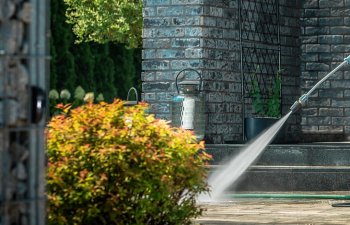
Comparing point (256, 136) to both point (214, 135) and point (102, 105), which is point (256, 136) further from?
point (102, 105)

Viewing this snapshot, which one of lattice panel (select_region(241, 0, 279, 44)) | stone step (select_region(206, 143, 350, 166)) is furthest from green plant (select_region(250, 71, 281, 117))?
Answer: stone step (select_region(206, 143, 350, 166))

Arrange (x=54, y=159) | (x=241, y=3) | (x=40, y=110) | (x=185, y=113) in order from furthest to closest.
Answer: (x=241, y=3) → (x=185, y=113) → (x=54, y=159) → (x=40, y=110)

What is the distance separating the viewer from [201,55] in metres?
21.6

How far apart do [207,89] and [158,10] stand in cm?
174

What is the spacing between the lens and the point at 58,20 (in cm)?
4134

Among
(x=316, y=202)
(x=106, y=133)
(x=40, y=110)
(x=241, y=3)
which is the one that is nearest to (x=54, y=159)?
(x=106, y=133)

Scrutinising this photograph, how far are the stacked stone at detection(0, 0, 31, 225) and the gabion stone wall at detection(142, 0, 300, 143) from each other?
15.2 m

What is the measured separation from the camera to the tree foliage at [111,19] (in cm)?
3394

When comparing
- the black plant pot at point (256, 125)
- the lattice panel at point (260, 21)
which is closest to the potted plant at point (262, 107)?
the black plant pot at point (256, 125)

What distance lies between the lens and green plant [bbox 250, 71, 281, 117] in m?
22.9

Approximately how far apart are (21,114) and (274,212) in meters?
8.99

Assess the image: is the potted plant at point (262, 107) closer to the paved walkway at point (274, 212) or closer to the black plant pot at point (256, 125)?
the black plant pot at point (256, 125)

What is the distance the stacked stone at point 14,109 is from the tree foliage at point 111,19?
89.4 feet

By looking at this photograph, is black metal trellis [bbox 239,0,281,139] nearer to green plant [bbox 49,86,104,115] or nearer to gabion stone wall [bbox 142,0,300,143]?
gabion stone wall [bbox 142,0,300,143]
